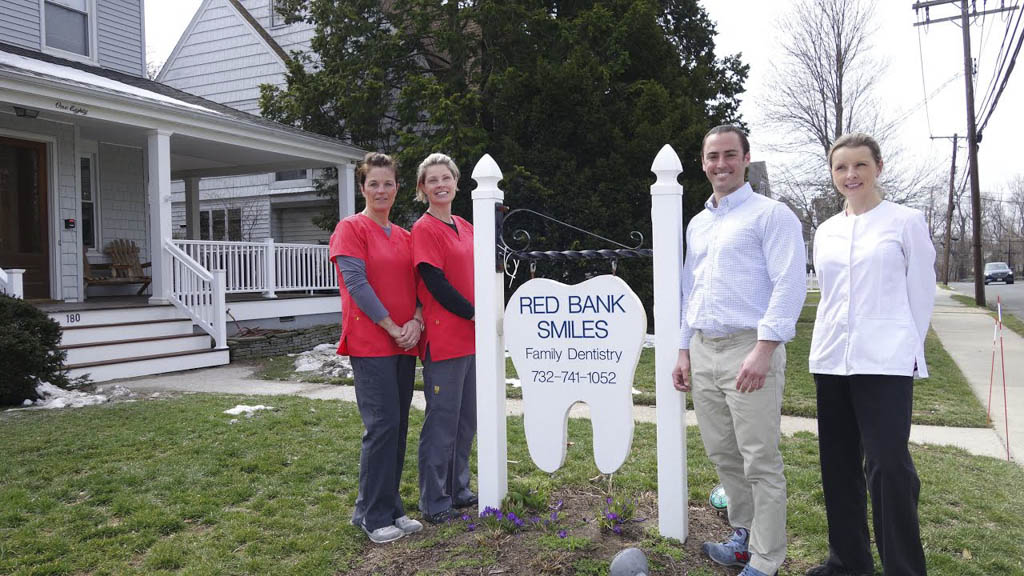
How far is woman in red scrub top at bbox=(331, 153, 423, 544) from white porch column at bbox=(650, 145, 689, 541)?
1123 millimetres

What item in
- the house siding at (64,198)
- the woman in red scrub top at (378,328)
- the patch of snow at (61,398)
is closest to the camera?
the woman in red scrub top at (378,328)

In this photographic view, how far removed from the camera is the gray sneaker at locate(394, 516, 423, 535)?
3359mm

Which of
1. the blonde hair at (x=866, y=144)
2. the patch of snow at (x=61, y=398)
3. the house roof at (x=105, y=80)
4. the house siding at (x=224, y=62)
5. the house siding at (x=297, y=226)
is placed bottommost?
the patch of snow at (x=61, y=398)

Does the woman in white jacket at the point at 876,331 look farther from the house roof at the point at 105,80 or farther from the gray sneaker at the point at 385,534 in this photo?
the house roof at the point at 105,80

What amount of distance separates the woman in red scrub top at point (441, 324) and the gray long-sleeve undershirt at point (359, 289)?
0.26m

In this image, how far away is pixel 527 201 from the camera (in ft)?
41.1

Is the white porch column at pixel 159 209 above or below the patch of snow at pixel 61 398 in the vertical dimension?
above

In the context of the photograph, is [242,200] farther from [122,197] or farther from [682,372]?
[682,372]

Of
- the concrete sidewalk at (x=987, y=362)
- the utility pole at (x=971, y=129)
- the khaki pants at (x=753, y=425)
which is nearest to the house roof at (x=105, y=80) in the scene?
the khaki pants at (x=753, y=425)

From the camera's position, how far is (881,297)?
254 cm

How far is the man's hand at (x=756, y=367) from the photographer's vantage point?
8.35 ft

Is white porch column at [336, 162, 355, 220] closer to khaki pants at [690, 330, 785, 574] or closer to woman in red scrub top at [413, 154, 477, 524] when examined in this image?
woman in red scrub top at [413, 154, 477, 524]

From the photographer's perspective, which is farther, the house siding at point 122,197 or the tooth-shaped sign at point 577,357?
the house siding at point 122,197

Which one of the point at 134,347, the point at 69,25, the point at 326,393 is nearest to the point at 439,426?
the point at 326,393
